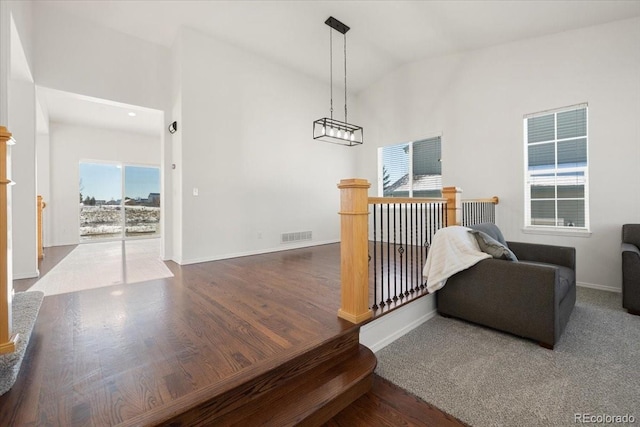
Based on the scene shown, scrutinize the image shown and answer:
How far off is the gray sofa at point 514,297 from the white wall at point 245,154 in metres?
3.28

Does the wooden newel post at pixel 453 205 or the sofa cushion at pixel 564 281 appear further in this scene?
the wooden newel post at pixel 453 205

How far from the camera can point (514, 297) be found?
7.53ft

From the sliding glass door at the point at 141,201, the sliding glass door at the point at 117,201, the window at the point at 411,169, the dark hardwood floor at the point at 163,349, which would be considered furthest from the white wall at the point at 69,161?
the window at the point at 411,169

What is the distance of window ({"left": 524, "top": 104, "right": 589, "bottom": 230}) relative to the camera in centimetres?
374

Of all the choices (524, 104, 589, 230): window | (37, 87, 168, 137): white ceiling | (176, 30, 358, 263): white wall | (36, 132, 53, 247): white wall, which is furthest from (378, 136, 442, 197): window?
(36, 132, 53, 247): white wall

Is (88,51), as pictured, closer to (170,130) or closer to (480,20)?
(170,130)

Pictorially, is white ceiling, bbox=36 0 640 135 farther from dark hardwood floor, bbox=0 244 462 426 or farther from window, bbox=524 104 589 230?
dark hardwood floor, bbox=0 244 462 426

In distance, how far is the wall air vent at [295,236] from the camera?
17.6 ft

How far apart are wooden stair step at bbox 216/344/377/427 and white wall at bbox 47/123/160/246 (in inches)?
299

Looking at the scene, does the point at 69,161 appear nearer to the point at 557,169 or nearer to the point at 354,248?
the point at 354,248

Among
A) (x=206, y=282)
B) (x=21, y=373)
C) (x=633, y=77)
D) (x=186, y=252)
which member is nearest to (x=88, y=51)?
(x=186, y=252)

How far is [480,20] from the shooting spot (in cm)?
387

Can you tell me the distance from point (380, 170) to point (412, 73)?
2.00 meters

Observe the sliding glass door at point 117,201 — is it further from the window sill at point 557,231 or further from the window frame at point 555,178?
the window sill at point 557,231
